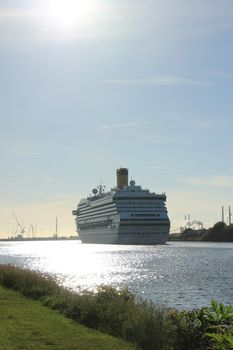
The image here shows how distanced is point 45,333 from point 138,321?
2.23 meters

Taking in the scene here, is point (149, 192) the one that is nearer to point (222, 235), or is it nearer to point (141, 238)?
point (141, 238)

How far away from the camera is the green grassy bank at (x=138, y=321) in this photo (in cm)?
1004

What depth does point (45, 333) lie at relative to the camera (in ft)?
42.6

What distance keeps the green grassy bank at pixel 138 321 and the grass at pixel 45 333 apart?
0.03 metres

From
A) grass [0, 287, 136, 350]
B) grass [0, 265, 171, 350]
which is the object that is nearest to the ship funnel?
grass [0, 265, 171, 350]

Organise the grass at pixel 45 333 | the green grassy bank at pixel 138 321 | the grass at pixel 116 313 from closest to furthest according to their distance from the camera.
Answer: the green grassy bank at pixel 138 321, the grass at pixel 45 333, the grass at pixel 116 313

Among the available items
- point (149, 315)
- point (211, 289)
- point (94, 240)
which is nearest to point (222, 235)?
point (94, 240)

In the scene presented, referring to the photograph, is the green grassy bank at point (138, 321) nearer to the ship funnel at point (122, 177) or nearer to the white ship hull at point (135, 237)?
the white ship hull at point (135, 237)

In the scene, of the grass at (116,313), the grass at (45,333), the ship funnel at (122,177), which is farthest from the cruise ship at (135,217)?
the grass at (45,333)

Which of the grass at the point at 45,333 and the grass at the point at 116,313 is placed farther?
the grass at the point at 116,313

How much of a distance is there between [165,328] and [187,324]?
0.77 meters

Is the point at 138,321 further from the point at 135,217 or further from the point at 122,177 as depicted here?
the point at 122,177

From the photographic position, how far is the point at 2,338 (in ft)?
39.6

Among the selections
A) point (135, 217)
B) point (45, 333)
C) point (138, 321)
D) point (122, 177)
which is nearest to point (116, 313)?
point (138, 321)
